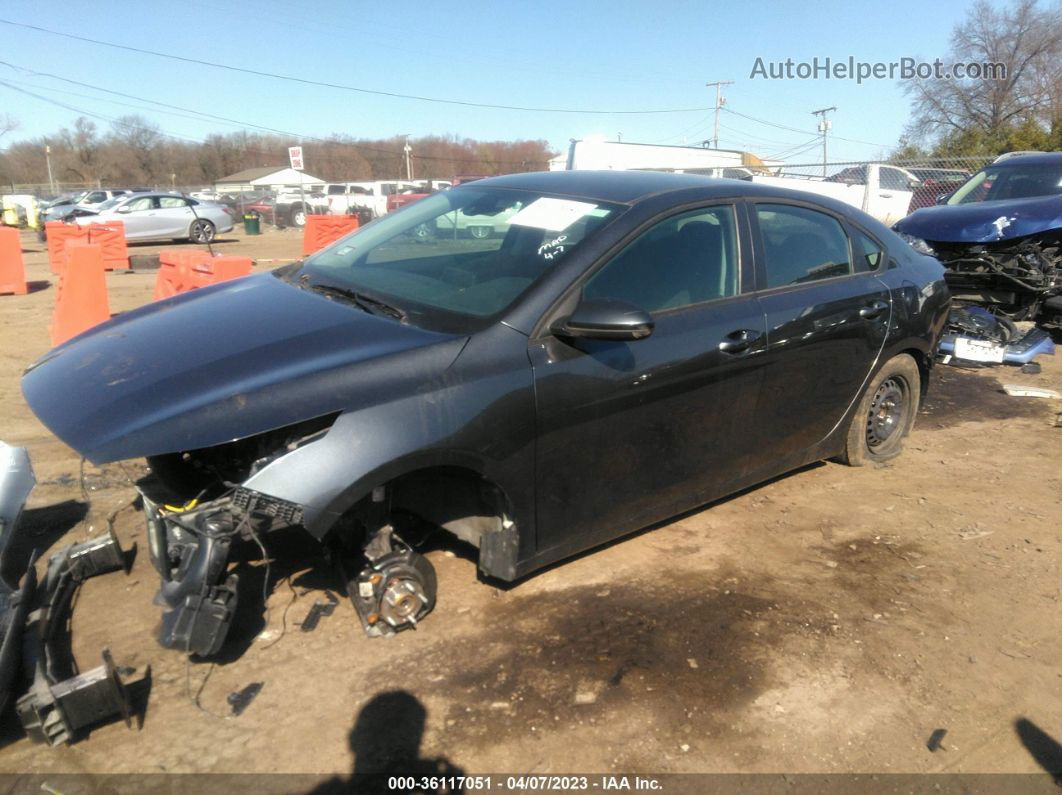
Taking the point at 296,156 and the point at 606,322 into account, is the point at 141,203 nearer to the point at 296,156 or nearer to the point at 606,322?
the point at 296,156

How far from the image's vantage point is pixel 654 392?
3320 millimetres

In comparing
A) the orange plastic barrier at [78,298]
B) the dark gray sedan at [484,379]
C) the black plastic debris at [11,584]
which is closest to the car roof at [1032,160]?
the dark gray sedan at [484,379]

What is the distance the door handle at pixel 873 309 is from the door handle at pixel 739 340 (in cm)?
96

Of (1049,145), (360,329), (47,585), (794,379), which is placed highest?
(1049,145)

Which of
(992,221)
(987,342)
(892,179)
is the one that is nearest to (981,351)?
(987,342)

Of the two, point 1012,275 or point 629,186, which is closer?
point 629,186

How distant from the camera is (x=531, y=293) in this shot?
309cm

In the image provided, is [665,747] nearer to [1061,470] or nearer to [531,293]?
[531,293]

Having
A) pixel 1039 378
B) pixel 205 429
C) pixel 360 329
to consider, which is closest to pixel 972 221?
pixel 1039 378

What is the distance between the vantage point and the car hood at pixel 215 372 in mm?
2490

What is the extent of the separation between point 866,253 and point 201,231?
22.3 meters

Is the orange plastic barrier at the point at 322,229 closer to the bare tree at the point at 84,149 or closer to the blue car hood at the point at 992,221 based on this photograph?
the blue car hood at the point at 992,221

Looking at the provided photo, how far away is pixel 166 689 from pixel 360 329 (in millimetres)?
1466

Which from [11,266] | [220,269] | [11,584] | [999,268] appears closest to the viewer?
[11,584]
